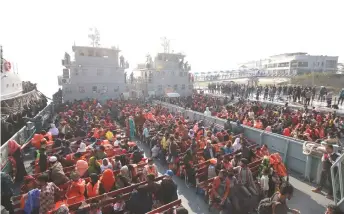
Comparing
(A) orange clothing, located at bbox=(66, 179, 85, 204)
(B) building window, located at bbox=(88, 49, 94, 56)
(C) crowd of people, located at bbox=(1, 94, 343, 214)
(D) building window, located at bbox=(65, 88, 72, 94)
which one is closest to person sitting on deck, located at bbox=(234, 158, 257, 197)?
(C) crowd of people, located at bbox=(1, 94, 343, 214)

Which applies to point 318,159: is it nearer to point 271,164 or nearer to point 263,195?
point 271,164

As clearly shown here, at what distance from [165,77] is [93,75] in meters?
10.7

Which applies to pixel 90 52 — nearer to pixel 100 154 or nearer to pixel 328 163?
pixel 100 154

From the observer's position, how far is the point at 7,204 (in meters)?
4.66

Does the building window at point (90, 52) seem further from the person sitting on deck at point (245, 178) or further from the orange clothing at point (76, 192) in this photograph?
the person sitting on deck at point (245, 178)

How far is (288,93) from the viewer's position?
23828 millimetres

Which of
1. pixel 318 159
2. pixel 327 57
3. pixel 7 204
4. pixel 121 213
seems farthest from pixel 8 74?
pixel 327 57

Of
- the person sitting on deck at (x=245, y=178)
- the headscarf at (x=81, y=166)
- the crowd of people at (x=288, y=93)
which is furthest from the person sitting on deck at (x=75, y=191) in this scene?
the crowd of people at (x=288, y=93)

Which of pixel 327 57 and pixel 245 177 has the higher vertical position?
pixel 327 57

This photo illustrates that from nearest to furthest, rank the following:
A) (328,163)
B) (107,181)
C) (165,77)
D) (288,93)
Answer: (107,181) → (328,163) → (288,93) → (165,77)

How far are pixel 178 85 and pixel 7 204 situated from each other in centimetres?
3029

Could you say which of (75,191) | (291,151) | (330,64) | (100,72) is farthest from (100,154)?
(330,64)

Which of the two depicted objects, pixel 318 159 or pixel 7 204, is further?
pixel 318 159

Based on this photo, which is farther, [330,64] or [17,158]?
[330,64]
